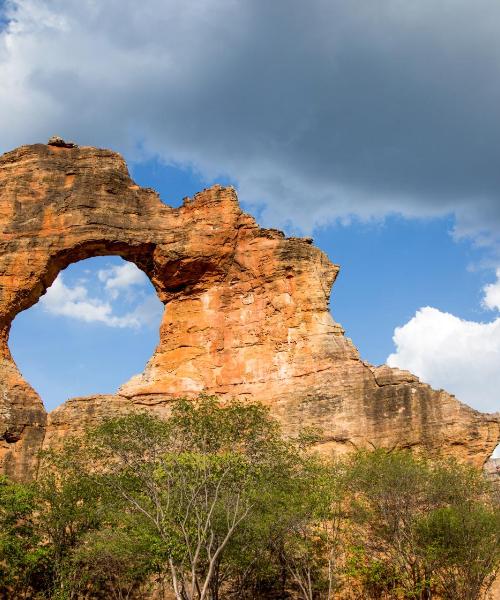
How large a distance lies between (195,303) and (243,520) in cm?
1882

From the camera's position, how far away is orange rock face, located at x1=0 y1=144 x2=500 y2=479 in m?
36.2

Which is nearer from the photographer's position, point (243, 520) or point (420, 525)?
point (243, 520)

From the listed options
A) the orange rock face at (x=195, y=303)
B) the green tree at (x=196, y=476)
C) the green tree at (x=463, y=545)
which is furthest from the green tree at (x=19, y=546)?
the green tree at (x=463, y=545)

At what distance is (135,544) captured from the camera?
85.8 feet

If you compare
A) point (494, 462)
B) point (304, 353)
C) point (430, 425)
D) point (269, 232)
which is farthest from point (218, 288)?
point (494, 462)

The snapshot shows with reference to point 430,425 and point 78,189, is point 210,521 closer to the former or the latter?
point 430,425

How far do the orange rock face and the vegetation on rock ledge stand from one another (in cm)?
457

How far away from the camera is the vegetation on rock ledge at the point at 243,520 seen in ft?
86.5

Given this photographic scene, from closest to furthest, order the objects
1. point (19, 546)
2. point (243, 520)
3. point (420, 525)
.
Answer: point (243, 520), point (420, 525), point (19, 546)

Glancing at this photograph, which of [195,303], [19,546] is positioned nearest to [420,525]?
[19,546]

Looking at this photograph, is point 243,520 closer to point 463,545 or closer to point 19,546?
point 463,545

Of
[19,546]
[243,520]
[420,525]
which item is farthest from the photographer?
[19,546]

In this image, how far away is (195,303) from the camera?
43562 millimetres

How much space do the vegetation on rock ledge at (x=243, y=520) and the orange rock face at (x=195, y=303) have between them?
457 cm
